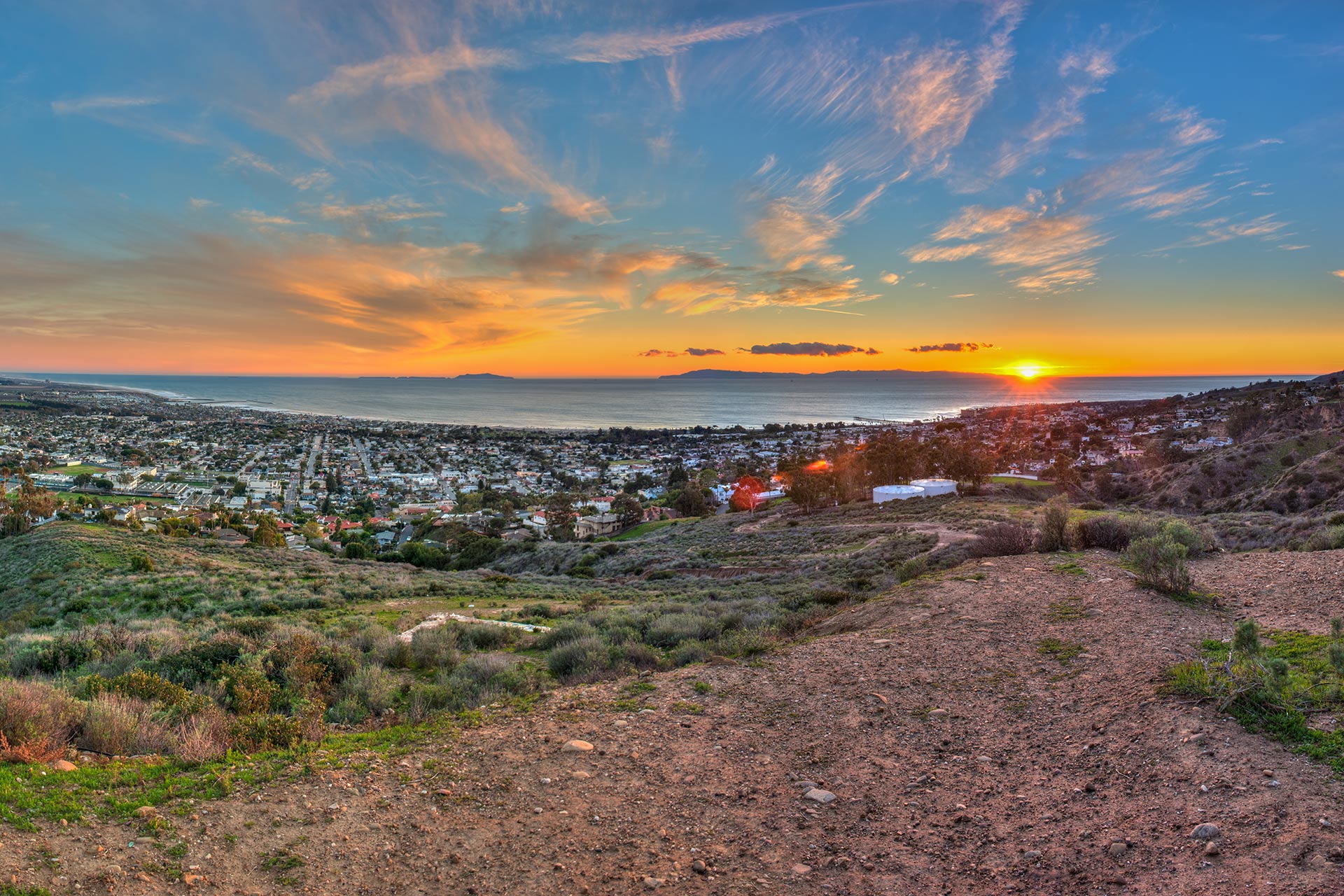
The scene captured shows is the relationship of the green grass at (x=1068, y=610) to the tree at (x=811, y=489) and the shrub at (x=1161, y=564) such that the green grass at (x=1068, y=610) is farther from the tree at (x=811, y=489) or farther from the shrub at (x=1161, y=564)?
the tree at (x=811, y=489)

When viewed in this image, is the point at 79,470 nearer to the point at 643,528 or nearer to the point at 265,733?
the point at 643,528

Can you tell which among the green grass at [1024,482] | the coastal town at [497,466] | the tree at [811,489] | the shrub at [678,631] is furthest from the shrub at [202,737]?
the green grass at [1024,482]

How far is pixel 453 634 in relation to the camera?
421 inches

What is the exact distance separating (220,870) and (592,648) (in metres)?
5.55

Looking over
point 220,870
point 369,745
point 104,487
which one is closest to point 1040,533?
point 369,745

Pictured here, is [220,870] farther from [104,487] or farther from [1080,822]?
[104,487]

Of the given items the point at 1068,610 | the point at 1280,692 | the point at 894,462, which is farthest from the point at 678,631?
the point at 894,462

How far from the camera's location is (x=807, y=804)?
194 inches

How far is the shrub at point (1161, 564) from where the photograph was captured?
9.62m

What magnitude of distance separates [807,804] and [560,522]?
45.5 meters

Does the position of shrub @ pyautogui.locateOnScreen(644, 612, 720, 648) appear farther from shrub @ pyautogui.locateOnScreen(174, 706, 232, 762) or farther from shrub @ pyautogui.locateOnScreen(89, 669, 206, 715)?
shrub @ pyautogui.locateOnScreen(89, 669, 206, 715)

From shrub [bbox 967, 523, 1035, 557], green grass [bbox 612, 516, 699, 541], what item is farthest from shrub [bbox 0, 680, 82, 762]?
green grass [bbox 612, 516, 699, 541]

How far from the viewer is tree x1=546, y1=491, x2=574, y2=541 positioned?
156 ft

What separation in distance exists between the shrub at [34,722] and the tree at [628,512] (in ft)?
141
